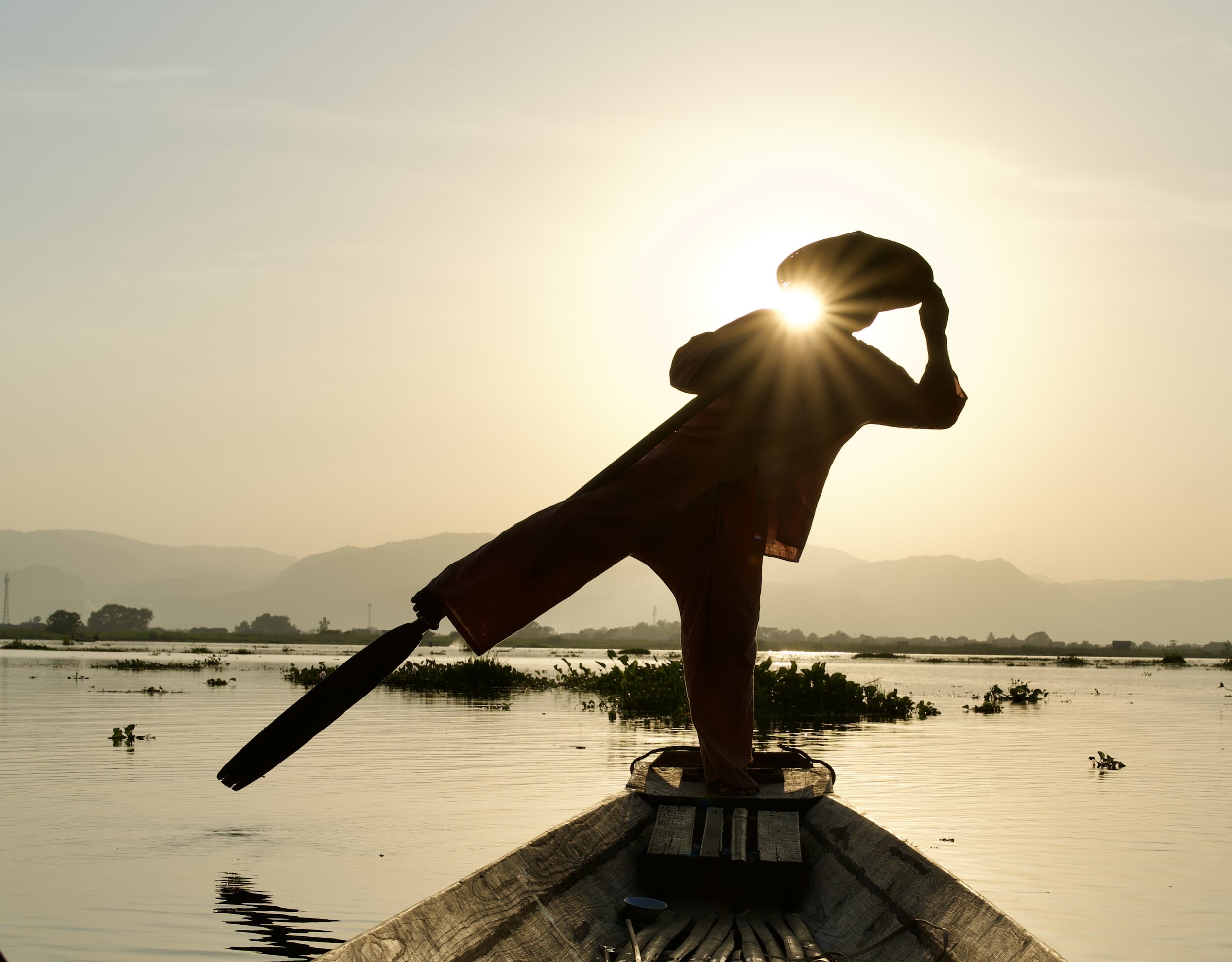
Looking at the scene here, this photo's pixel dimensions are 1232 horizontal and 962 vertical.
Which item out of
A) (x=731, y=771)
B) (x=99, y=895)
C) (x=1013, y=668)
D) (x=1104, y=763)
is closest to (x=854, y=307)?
(x=731, y=771)

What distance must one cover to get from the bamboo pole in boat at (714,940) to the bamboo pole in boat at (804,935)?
0.71 ft

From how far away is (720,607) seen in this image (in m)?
4.47

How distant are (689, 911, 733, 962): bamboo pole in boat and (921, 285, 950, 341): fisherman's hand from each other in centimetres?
228

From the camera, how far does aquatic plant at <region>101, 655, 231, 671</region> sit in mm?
32562

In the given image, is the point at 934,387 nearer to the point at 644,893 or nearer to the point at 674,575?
the point at 674,575

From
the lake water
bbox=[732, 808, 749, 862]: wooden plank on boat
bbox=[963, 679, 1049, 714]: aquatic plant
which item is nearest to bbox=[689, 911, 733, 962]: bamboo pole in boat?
bbox=[732, 808, 749, 862]: wooden plank on boat

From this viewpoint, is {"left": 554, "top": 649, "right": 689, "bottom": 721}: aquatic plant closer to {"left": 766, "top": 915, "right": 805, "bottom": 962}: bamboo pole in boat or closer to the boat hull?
the boat hull

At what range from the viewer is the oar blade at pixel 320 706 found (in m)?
3.28

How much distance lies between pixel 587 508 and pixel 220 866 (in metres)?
4.80

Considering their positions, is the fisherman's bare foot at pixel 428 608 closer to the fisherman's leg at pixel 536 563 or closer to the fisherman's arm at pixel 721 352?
the fisherman's leg at pixel 536 563

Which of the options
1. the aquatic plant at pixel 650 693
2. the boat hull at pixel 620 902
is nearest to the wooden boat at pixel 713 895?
Answer: the boat hull at pixel 620 902

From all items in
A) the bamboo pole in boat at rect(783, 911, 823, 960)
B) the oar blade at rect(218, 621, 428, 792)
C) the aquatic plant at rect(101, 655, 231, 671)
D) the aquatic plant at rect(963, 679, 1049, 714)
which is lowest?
the aquatic plant at rect(101, 655, 231, 671)

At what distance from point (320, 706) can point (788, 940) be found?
67.1 inches

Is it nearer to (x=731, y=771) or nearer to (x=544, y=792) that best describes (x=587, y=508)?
(x=731, y=771)
